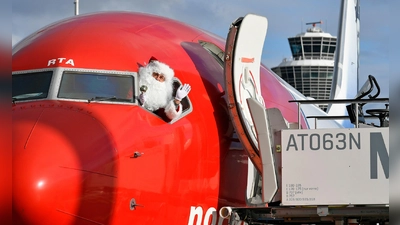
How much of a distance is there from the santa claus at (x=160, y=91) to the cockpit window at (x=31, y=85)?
1142 millimetres

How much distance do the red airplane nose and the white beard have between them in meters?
1.01

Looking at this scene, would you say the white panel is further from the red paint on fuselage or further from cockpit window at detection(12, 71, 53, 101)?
cockpit window at detection(12, 71, 53, 101)

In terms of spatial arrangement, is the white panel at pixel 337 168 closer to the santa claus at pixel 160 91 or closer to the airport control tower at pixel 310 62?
the santa claus at pixel 160 91

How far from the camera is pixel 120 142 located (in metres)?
8.57

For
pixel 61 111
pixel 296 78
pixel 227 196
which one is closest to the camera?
pixel 61 111

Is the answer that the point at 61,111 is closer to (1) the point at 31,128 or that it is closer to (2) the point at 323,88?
(1) the point at 31,128

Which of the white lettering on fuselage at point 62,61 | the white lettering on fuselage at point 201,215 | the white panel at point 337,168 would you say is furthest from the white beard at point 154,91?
the white panel at point 337,168

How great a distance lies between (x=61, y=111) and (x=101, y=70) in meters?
1.13

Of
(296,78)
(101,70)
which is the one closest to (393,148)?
(101,70)

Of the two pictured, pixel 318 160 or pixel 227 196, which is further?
pixel 227 196

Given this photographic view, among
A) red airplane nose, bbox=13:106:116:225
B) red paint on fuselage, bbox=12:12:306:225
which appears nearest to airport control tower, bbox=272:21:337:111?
red paint on fuselage, bbox=12:12:306:225

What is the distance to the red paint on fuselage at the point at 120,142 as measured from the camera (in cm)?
795

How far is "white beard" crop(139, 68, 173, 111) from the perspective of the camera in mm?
9484

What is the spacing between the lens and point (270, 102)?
488 inches
